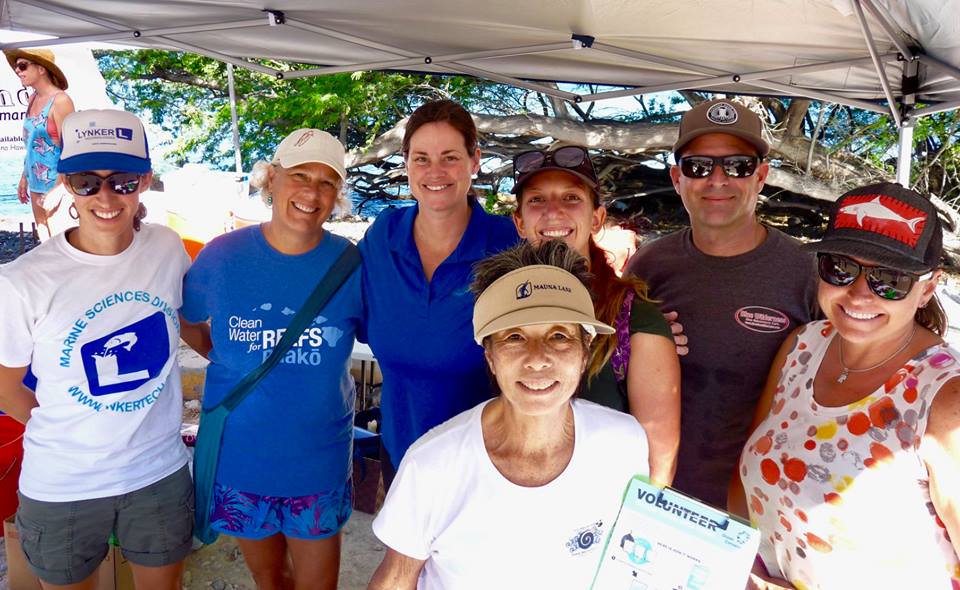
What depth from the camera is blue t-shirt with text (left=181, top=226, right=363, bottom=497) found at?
2.24 metres

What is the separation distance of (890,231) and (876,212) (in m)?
0.06

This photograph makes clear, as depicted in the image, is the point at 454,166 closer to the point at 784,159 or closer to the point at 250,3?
the point at 250,3

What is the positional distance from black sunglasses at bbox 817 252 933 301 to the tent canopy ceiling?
160 cm

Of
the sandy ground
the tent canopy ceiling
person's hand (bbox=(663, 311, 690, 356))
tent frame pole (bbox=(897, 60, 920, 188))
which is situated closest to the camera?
person's hand (bbox=(663, 311, 690, 356))

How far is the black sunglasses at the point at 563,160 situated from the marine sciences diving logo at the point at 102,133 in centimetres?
142

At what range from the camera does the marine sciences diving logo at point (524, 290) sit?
5.20 feet

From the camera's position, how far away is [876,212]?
161cm

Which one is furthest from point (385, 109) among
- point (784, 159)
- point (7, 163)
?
point (784, 159)

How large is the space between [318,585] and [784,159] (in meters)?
10.2

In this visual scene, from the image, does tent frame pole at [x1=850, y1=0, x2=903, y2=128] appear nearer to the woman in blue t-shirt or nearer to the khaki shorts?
the woman in blue t-shirt

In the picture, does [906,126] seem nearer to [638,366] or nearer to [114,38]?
[638,366]

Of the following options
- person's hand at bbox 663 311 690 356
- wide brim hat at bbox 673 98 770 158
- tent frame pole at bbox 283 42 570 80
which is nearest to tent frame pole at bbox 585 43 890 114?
tent frame pole at bbox 283 42 570 80

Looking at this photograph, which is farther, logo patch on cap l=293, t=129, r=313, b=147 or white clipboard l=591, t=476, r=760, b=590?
logo patch on cap l=293, t=129, r=313, b=147

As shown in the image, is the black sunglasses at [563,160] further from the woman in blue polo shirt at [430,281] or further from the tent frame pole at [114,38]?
the tent frame pole at [114,38]
